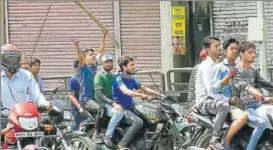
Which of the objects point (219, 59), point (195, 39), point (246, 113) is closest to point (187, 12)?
point (195, 39)

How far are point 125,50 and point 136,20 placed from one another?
658 millimetres

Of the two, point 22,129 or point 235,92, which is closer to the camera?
point 22,129

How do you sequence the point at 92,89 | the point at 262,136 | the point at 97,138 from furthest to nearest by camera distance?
the point at 92,89 → the point at 97,138 → the point at 262,136

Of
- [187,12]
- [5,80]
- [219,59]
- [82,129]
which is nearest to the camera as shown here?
[5,80]

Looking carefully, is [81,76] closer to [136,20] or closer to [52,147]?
[52,147]

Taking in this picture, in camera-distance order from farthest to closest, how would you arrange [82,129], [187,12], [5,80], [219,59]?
1. [187,12]
2. [82,129]
3. [219,59]
4. [5,80]

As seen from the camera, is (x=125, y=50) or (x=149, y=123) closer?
(x=149, y=123)

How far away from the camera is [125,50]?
1750 cm

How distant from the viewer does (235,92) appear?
9625 millimetres

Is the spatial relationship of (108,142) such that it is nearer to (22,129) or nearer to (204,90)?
(204,90)

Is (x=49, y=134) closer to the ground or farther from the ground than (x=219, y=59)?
closer to the ground

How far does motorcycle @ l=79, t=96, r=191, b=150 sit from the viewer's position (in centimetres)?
1031

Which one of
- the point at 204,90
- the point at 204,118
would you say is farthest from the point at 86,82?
the point at 204,118

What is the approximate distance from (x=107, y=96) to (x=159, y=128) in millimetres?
901
